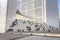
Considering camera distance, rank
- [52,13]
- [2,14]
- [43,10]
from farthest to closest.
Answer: [52,13] < [43,10] < [2,14]

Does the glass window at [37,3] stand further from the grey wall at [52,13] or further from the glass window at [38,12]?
the grey wall at [52,13]

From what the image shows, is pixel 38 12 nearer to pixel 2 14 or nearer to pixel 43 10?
pixel 43 10

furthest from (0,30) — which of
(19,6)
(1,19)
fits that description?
(19,6)

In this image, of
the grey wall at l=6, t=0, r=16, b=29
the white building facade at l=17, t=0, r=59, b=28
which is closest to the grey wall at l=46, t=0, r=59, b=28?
the white building facade at l=17, t=0, r=59, b=28

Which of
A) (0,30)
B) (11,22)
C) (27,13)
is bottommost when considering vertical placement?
(0,30)

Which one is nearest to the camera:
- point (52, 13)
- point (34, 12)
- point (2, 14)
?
point (2, 14)

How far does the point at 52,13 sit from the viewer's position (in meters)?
4.95

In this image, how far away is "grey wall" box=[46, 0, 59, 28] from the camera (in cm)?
471

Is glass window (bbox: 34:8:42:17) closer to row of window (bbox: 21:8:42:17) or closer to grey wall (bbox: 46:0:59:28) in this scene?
row of window (bbox: 21:8:42:17)

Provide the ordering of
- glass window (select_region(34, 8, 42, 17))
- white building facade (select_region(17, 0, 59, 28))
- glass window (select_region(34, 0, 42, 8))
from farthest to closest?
glass window (select_region(34, 0, 42, 8)), glass window (select_region(34, 8, 42, 17)), white building facade (select_region(17, 0, 59, 28))

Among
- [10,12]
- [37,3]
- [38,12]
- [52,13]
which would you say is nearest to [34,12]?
[38,12]

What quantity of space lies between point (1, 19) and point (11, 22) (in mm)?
245

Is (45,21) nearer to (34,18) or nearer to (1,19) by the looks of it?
(34,18)

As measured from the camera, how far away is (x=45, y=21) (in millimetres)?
4492
